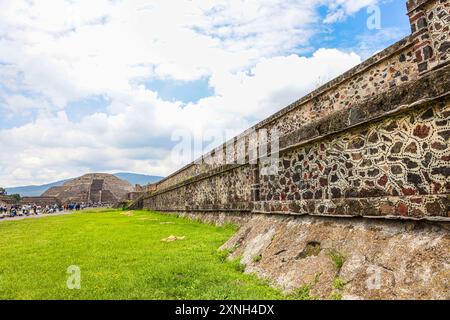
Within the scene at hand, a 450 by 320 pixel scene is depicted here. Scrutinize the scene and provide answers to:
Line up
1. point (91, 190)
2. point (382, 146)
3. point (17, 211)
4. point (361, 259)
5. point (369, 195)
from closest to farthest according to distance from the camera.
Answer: point (361, 259) < point (382, 146) < point (369, 195) < point (17, 211) < point (91, 190)

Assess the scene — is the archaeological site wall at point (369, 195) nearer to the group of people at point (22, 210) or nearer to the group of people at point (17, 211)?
the group of people at point (22, 210)

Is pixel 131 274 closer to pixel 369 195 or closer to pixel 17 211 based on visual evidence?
pixel 369 195

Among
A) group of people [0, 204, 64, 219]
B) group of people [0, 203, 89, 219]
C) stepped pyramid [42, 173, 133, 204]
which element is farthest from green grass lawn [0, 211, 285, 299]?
stepped pyramid [42, 173, 133, 204]

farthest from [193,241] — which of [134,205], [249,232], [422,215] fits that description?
[134,205]

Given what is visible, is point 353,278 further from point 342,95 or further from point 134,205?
point 134,205

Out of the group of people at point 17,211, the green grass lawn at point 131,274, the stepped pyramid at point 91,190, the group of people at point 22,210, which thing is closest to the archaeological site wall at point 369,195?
the green grass lawn at point 131,274

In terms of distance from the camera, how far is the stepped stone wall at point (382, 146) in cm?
334

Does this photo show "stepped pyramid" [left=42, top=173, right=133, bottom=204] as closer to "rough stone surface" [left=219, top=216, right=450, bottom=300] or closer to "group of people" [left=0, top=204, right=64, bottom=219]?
"group of people" [left=0, top=204, right=64, bottom=219]

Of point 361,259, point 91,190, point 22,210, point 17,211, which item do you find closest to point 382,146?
point 361,259

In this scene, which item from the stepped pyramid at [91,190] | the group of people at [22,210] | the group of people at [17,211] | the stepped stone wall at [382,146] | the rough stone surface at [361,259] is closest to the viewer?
the rough stone surface at [361,259]

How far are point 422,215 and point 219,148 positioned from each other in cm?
1470

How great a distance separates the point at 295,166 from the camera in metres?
5.80

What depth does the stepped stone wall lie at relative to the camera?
3340 millimetres

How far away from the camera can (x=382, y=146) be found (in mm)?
3971
